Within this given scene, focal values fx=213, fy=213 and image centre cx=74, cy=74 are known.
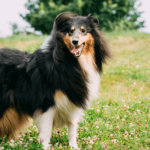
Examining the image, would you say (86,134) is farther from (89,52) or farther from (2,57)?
(2,57)

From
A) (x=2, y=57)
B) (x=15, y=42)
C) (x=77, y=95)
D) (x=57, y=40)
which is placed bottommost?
(x=15, y=42)

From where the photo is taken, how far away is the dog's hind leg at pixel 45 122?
301 centimetres

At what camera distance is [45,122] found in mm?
3029

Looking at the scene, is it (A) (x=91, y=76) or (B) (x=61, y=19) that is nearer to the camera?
(B) (x=61, y=19)

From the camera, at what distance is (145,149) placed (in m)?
3.12

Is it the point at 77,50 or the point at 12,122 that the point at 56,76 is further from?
the point at 12,122

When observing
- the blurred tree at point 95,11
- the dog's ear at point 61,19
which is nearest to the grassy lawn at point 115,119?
the dog's ear at point 61,19

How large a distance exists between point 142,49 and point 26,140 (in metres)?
8.26

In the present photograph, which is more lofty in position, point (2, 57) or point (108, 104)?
point (2, 57)

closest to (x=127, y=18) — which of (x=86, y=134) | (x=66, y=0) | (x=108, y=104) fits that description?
(x=66, y=0)

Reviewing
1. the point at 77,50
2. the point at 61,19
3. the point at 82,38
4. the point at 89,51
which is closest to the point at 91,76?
the point at 89,51

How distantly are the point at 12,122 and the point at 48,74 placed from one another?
3.47ft

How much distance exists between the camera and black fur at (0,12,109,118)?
9.70 ft

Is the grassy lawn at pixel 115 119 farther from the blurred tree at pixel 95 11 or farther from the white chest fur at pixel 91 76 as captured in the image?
the blurred tree at pixel 95 11
